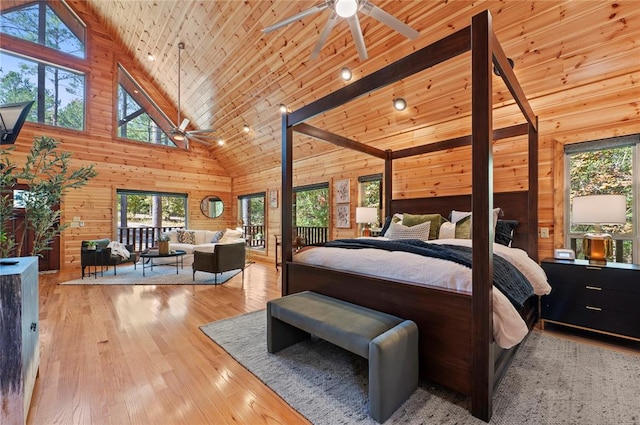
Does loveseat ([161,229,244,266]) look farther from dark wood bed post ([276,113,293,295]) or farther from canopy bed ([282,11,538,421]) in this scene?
canopy bed ([282,11,538,421])

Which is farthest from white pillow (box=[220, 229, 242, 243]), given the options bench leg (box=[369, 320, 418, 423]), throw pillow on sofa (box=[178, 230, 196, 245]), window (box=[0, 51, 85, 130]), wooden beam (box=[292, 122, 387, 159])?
bench leg (box=[369, 320, 418, 423])

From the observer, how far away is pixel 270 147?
6.58 metres

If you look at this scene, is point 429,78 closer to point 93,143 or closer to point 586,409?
point 586,409

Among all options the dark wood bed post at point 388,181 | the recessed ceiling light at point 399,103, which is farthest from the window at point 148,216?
the recessed ceiling light at point 399,103

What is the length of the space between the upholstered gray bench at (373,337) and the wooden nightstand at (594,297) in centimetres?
199

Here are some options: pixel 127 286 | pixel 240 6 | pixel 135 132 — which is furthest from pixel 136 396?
pixel 135 132

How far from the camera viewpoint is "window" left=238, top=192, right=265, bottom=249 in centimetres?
841

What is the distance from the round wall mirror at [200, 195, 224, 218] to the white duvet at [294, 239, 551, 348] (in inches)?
249

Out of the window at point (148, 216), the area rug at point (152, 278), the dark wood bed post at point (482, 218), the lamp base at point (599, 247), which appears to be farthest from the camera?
the window at point (148, 216)

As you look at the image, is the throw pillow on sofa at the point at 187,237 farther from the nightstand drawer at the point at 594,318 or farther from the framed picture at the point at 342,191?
the nightstand drawer at the point at 594,318

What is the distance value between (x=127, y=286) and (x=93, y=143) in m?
4.04

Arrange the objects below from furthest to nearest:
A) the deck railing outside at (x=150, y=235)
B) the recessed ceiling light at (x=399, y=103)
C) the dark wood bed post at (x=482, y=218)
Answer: the deck railing outside at (x=150, y=235) < the recessed ceiling light at (x=399, y=103) < the dark wood bed post at (x=482, y=218)

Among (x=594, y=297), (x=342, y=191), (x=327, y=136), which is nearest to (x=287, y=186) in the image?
(x=327, y=136)

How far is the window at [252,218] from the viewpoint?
841cm
